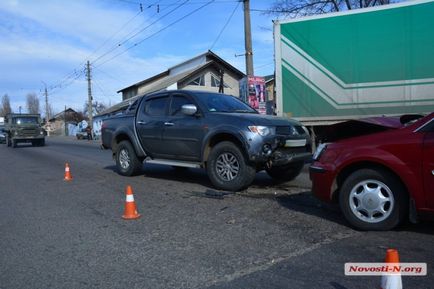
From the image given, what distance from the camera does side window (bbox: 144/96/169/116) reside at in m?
9.61

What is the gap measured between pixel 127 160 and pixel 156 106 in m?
1.66

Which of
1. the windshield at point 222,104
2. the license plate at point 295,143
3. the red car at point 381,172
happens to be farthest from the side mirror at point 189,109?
the red car at point 381,172

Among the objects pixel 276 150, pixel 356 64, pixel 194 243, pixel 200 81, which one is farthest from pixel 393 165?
pixel 200 81

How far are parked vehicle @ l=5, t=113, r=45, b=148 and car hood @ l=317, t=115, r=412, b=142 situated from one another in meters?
30.1

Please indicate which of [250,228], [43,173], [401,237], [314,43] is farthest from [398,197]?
[43,173]

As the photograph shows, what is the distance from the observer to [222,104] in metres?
8.95

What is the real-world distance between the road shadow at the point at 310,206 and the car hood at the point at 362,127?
39.5 inches

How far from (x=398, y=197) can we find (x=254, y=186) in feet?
12.7

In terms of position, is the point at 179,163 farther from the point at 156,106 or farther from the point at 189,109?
the point at 156,106

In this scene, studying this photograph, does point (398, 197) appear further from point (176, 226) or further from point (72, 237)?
point (72, 237)

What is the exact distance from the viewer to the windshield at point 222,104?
343 inches

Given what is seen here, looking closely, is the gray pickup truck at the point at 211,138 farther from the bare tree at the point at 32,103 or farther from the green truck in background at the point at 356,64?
the bare tree at the point at 32,103

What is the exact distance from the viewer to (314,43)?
35.4 ft

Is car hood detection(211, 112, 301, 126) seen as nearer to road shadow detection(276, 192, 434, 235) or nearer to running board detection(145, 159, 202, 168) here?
running board detection(145, 159, 202, 168)
